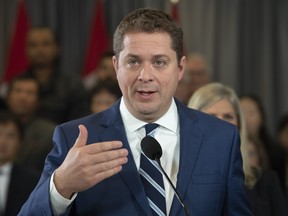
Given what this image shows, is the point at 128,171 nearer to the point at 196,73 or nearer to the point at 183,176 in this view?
the point at 183,176

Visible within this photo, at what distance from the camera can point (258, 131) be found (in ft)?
17.4

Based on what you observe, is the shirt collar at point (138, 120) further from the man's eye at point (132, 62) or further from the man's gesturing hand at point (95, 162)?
the man's gesturing hand at point (95, 162)

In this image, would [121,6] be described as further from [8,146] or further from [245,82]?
[8,146]

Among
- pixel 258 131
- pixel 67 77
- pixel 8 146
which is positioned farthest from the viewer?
pixel 67 77

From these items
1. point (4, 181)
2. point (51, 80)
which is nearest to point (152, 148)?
point (4, 181)

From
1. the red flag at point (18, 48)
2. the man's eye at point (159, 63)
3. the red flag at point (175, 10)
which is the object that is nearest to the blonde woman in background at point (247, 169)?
the man's eye at point (159, 63)

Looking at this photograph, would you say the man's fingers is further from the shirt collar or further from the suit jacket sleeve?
the shirt collar

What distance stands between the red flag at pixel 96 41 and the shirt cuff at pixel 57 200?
167 inches

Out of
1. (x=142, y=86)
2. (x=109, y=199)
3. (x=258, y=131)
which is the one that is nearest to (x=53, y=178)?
(x=109, y=199)

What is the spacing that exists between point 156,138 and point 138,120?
8 centimetres

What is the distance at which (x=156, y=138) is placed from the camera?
2617 millimetres

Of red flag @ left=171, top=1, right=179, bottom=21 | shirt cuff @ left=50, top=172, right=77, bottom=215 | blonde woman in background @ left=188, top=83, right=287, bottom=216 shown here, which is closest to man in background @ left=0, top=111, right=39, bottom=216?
blonde woman in background @ left=188, top=83, right=287, bottom=216

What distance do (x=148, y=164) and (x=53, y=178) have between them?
34 centimetres

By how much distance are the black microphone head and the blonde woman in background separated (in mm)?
1035
